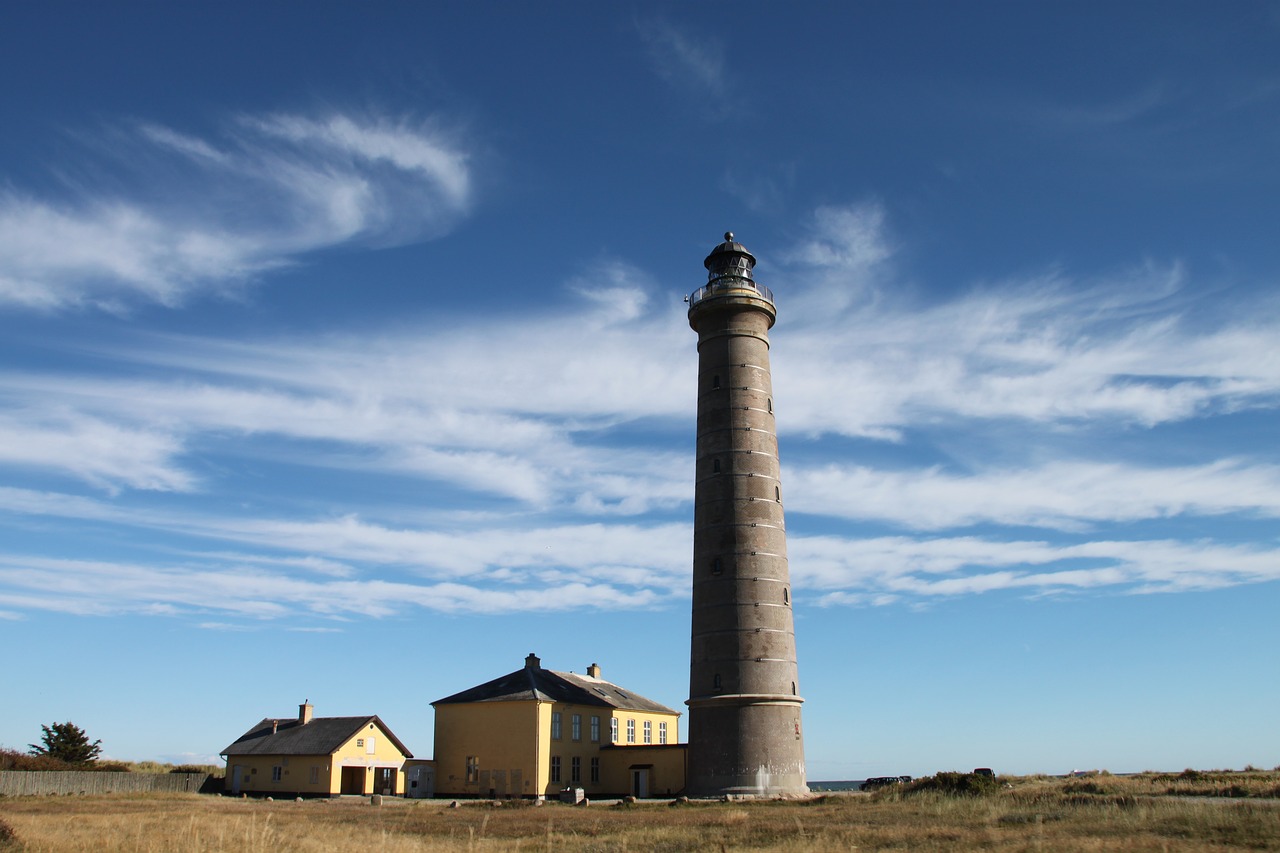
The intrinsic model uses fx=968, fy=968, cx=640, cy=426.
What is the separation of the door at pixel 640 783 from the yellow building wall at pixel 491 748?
443 centimetres

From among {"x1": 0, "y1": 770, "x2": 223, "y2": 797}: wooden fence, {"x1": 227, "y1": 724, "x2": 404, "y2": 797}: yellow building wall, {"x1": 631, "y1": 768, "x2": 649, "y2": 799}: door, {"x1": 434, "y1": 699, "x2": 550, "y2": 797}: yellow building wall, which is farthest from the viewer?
{"x1": 227, "y1": 724, "x2": 404, "y2": 797}: yellow building wall

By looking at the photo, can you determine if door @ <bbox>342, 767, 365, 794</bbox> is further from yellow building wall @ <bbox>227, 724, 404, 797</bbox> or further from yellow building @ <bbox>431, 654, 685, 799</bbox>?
yellow building @ <bbox>431, 654, 685, 799</bbox>

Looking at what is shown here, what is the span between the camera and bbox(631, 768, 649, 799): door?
1655 inches

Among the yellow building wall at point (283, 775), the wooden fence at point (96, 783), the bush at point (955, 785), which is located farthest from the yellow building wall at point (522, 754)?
the wooden fence at point (96, 783)

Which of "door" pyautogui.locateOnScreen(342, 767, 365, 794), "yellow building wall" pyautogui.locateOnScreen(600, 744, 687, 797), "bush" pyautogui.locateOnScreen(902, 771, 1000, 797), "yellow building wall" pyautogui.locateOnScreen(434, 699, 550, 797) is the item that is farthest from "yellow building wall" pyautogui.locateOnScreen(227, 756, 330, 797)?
"bush" pyautogui.locateOnScreen(902, 771, 1000, 797)

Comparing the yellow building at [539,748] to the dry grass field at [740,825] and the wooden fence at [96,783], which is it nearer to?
the dry grass field at [740,825]

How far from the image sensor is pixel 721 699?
115 ft

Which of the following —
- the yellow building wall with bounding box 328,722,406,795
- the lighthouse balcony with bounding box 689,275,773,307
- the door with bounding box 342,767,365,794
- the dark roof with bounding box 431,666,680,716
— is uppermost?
the lighthouse balcony with bounding box 689,275,773,307

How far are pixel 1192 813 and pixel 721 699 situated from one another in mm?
17841

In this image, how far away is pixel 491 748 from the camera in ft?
138

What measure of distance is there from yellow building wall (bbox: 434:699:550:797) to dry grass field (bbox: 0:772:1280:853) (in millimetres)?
7664

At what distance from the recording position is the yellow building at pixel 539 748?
4097 cm

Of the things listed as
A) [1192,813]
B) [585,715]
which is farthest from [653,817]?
[585,715]

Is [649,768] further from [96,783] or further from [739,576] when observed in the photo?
[96,783]
